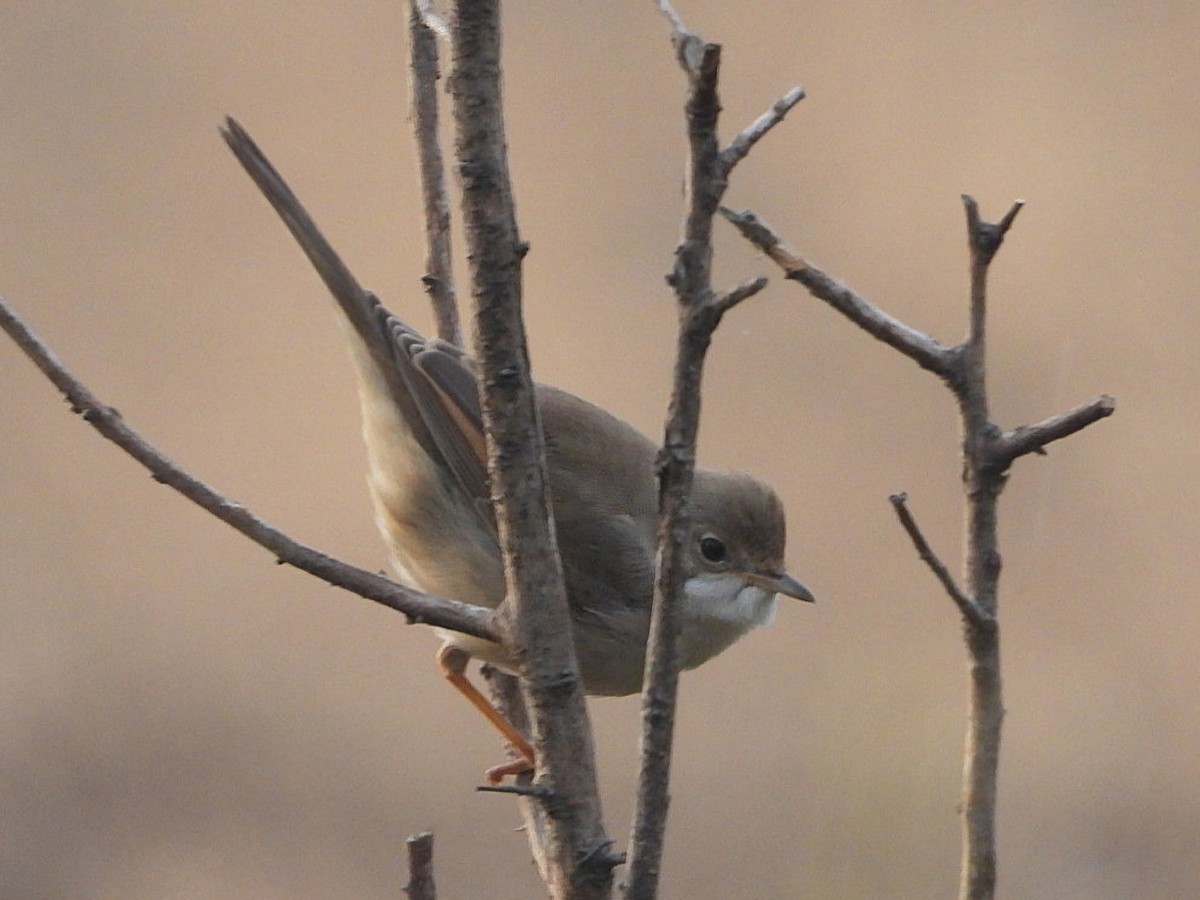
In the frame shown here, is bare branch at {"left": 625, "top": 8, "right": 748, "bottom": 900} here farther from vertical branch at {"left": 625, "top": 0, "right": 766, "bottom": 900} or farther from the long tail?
the long tail

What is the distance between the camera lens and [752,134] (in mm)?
1276

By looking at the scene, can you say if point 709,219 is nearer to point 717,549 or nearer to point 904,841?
point 717,549

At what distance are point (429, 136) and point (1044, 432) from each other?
1186 mm

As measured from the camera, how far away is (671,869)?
15.6ft

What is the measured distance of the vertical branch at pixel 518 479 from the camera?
4.01 ft

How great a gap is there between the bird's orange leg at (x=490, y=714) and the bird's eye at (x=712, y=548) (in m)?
0.52

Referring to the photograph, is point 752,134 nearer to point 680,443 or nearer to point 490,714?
point 680,443

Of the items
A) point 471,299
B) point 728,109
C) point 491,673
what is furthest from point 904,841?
point 728,109

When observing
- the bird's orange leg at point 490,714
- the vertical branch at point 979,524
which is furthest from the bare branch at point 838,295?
the bird's orange leg at point 490,714

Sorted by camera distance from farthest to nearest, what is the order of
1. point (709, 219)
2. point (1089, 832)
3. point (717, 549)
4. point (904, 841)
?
point (1089, 832), point (904, 841), point (717, 549), point (709, 219)

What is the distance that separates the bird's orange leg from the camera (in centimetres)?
271

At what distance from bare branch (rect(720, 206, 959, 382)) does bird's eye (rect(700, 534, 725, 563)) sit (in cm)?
156

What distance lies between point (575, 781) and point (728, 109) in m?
4.94

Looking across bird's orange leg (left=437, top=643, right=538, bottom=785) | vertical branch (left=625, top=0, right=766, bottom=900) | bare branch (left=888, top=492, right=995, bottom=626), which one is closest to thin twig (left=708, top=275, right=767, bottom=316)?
vertical branch (left=625, top=0, right=766, bottom=900)
